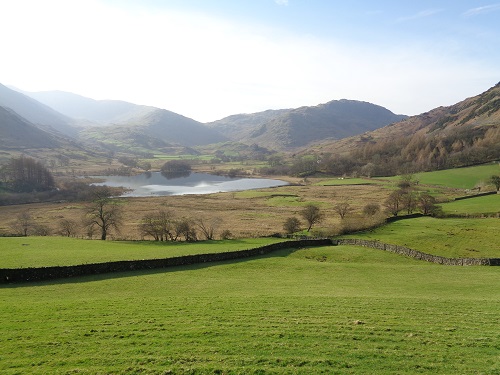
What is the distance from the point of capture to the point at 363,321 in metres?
19.8

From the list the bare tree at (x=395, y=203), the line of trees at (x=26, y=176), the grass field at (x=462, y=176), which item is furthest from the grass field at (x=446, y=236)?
the line of trees at (x=26, y=176)

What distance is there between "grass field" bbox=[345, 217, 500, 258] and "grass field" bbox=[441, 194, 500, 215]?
9239 mm

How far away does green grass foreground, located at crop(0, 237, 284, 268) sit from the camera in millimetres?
36906

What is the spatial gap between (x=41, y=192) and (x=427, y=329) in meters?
161

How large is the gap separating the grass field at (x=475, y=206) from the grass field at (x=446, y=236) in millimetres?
9239

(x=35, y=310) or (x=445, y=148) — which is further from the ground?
(x=445, y=148)

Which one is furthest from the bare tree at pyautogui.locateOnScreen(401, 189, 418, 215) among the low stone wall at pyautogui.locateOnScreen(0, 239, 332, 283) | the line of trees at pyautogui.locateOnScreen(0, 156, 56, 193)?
the line of trees at pyautogui.locateOnScreen(0, 156, 56, 193)

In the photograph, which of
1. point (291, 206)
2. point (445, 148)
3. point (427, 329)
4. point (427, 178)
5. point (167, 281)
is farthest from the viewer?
point (445, 148)

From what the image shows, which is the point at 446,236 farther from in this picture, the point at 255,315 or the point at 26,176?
the point at 26,176

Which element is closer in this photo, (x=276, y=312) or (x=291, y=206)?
(x=276, y=312)

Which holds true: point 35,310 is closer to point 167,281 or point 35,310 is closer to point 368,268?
point 167,281

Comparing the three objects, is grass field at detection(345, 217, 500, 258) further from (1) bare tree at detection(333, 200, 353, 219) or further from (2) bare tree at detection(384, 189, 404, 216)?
(1) bare tree at detection(333, 200, 353, 219)

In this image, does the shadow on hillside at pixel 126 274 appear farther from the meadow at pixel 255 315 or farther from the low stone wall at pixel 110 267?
the low stone wall at pixel 110 267

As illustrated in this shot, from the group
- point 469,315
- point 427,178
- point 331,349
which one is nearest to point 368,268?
point 469,315
